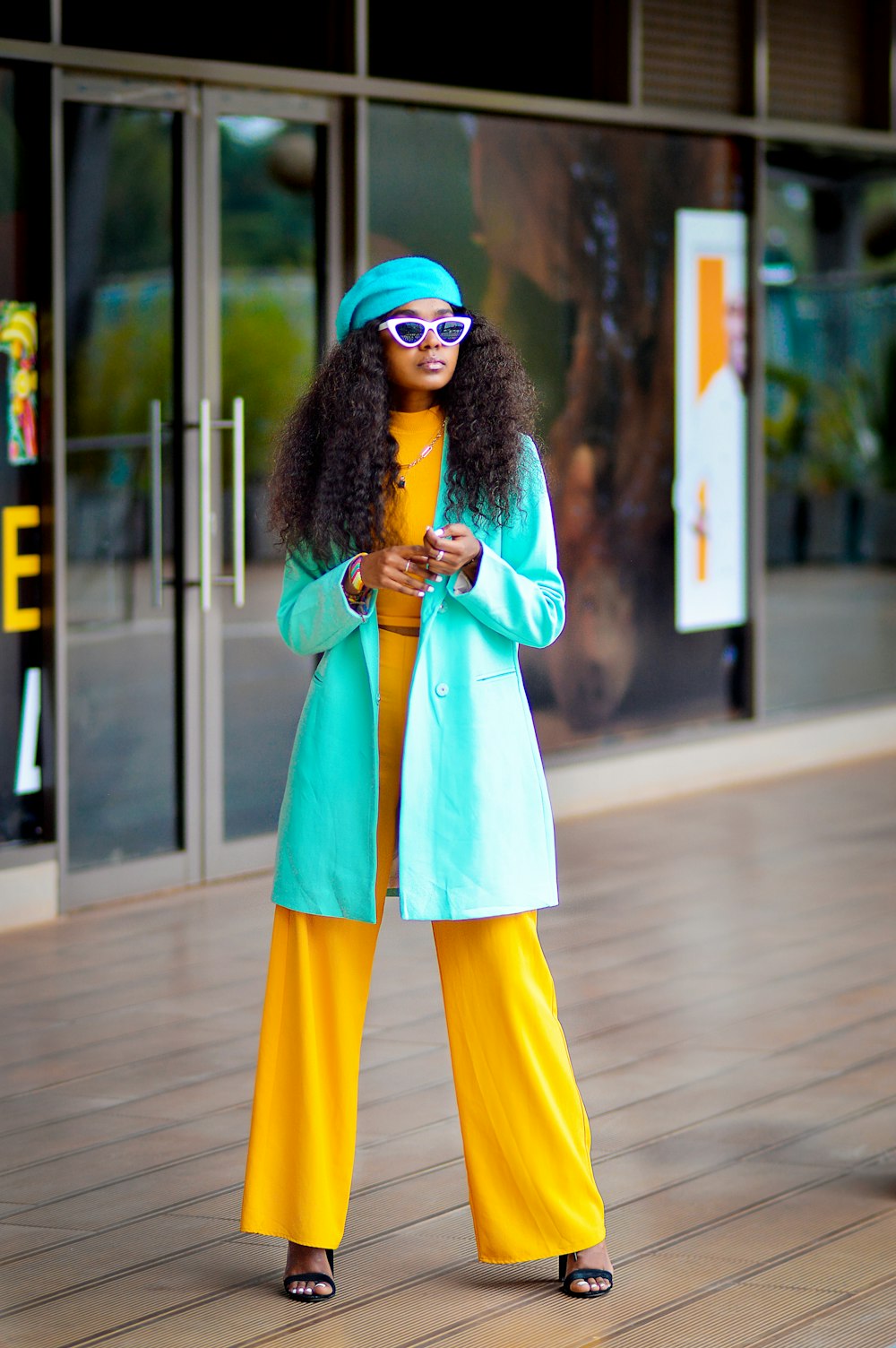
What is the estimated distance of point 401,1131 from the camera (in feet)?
15.3

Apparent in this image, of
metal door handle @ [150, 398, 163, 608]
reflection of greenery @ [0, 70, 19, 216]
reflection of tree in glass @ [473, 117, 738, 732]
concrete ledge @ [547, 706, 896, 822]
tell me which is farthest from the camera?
concrete ledge @ [547, 706, 896, 822]

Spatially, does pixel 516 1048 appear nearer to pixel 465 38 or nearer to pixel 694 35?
pixel 465 38

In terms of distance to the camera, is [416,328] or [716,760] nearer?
[416,328]

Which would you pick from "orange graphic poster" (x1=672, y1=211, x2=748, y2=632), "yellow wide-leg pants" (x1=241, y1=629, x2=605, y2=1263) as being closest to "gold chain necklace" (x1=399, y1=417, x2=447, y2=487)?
"yellow wide-leg pants" (x1=241, y1=629, x2=605, y2=1263)

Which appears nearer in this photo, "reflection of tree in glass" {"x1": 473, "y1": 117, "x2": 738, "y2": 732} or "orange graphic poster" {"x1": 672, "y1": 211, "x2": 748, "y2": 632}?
"reflection of tree in glass" {"x1": 473, "y1": 117, "x2": 738, "y2": 732}

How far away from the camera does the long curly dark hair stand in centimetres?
363

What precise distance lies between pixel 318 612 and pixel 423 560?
24cm

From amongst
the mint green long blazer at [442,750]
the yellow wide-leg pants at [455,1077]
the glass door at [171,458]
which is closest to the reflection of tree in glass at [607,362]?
the glass door at [171,458]

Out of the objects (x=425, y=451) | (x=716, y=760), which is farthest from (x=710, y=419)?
(x=425, y=451)

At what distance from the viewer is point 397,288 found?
3621 millimetres

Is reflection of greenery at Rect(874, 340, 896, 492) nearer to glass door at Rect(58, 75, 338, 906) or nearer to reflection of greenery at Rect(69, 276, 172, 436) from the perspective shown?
glass door at Rect(58, 75, 338, 906)

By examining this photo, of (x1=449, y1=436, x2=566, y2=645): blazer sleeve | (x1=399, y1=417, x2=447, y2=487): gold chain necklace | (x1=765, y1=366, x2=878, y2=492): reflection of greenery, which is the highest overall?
(x1=765, y1=366, x2=878, y2=492): reflection of greenery

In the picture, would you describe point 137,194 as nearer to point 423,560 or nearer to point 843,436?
point 423,560

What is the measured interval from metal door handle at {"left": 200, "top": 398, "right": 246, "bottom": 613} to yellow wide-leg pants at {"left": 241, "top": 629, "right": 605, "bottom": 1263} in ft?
12.1
